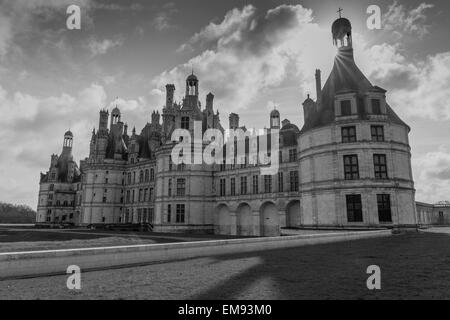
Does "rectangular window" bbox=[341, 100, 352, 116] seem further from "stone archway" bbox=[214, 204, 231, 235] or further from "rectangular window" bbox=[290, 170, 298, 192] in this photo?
"stone archway" bbox=[214, 204, 231, 235]

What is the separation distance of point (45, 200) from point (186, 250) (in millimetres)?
84546

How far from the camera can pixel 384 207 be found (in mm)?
29328

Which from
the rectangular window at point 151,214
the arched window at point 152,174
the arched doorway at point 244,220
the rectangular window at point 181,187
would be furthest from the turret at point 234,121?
the rectangular window at point 151,214

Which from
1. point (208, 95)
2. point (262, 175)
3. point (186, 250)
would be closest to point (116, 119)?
point (208, 95)

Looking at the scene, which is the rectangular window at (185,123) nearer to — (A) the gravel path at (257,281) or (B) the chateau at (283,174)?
(B) the chateau at (283,174)

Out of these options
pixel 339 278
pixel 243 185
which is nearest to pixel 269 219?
pixel 243 185

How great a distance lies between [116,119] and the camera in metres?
72.4

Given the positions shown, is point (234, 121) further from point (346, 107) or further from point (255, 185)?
point (346, 107)

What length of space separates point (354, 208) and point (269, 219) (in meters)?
15.6

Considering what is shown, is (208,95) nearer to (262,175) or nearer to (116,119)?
(262,175)

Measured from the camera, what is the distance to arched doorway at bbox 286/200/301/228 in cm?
4069

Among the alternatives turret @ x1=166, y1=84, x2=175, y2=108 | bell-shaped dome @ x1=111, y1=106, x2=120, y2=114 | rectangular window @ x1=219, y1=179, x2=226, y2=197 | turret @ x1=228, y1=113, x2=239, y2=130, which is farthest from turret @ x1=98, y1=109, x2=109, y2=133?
rectangular window @ x1=219, y1=179, x2=226, y2=197

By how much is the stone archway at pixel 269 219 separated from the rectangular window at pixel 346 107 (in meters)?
16.6

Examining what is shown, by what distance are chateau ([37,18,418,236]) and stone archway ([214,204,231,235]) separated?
15 centimetres
